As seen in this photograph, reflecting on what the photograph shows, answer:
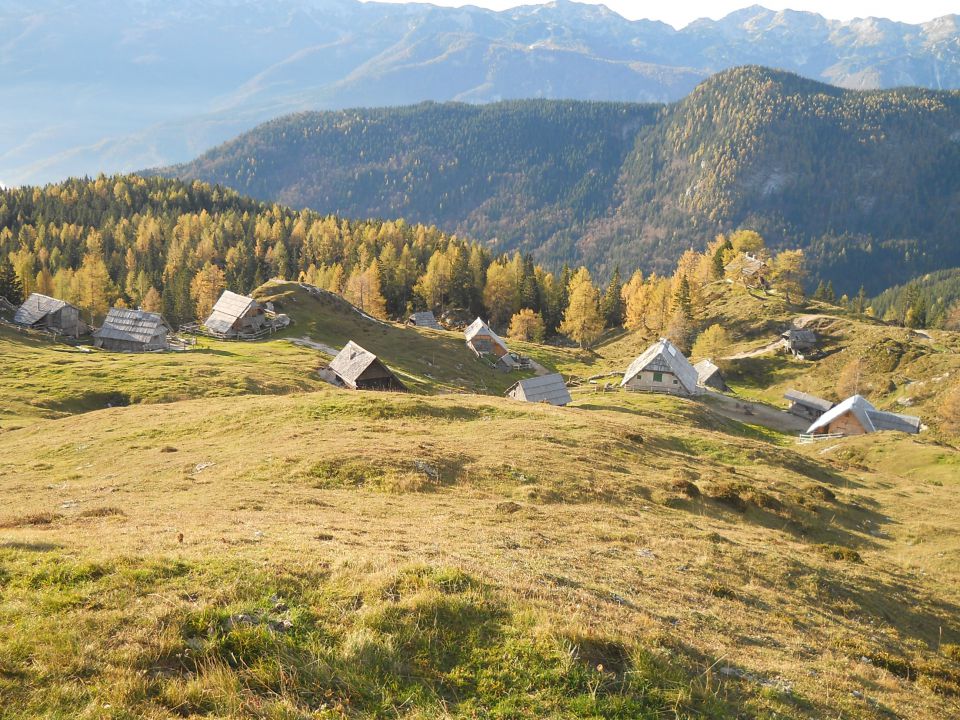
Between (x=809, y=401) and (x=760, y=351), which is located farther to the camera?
(x=760, y=351)

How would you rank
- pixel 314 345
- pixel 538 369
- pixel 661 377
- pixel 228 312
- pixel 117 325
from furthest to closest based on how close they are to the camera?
1. pixel 538 369
2. pixel 228 312
3. pixel 314 345
4. pixel 661 377
5. pixel 117 325

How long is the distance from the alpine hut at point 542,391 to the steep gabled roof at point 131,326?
2051 inches

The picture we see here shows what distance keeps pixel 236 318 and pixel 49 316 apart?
25.7 metres

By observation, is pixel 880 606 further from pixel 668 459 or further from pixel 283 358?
pixel 283 358

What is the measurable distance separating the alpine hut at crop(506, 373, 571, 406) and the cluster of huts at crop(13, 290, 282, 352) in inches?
1964

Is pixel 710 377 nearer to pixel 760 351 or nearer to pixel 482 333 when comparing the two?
pixel 760 351

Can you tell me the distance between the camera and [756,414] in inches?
3698

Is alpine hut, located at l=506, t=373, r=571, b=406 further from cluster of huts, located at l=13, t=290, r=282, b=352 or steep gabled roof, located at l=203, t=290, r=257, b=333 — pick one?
steep gabled roof, located at l=203, t=290, r=257, b=333

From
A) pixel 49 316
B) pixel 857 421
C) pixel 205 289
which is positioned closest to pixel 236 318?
pixel 49 316

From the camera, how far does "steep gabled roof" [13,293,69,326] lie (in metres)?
89.2

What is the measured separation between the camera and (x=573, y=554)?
68.9 feet

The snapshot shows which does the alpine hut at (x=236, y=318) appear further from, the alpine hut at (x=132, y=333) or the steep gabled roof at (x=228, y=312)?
the alpine hut at (x=132, y=333)

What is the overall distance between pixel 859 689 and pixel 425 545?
11.9m

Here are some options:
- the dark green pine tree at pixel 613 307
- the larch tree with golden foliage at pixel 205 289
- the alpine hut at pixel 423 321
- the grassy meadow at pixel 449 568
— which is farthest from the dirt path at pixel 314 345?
the dark green pine tree at pixel 613 307
